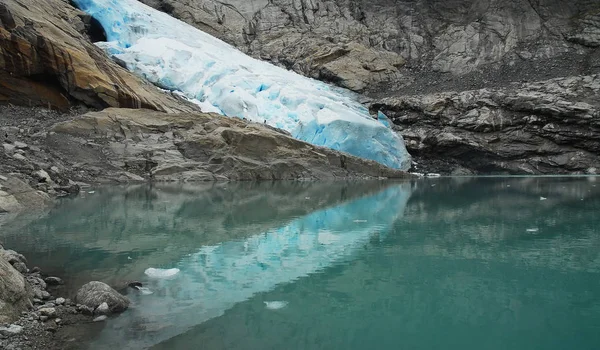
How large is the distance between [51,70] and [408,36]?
26.2 m

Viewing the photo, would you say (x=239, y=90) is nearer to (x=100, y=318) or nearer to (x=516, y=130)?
(x=516, y=130)

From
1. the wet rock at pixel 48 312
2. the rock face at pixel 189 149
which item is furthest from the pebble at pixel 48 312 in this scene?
the rock face at pixel 189 149

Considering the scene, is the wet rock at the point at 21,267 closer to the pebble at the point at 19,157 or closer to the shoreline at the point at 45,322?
the shoreline at the point at 45,322

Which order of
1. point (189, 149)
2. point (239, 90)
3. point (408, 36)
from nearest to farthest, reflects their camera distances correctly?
point (189, 149), point (239, 90), point (408, 36)

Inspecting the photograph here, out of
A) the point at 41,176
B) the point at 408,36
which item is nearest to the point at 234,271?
the point at 41,176

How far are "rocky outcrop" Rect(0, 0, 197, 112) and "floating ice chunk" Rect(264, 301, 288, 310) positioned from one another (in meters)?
15.5

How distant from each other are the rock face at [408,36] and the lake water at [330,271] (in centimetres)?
2276

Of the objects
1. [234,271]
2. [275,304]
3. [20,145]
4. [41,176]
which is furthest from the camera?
[20,145]

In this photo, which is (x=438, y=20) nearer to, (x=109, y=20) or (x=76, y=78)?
(x=109, y=20)

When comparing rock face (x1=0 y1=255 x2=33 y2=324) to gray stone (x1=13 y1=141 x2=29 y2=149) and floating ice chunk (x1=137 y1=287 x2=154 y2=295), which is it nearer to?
floating ice chunk (x1=137 y1=287 x2=154 y2=295)

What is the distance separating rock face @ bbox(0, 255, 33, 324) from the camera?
11.8 ft

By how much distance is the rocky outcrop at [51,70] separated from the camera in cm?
1656

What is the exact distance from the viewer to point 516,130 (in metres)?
26.8

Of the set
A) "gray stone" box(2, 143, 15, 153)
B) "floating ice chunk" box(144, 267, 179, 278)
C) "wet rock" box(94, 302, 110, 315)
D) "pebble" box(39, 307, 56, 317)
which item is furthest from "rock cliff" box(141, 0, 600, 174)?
"pebble" box(39, 307, 56, 317)
